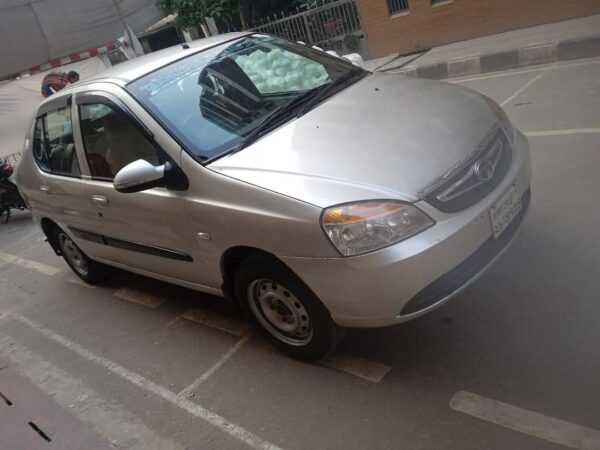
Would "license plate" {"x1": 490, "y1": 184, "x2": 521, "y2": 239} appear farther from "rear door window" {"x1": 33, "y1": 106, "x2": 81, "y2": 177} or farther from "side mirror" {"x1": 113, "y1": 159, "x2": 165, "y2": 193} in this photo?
"rear door window" {"x1": 33, "y1": 106, "x2": 81, "y2": 177}

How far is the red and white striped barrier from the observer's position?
479 inches

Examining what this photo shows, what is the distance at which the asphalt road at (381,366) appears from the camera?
252 centimetres

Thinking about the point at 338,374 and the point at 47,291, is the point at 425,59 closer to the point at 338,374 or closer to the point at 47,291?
the point at 47,291

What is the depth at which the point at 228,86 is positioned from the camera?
362 centimetres

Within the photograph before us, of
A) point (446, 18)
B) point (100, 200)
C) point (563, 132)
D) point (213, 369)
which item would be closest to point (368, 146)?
point (213, 369)

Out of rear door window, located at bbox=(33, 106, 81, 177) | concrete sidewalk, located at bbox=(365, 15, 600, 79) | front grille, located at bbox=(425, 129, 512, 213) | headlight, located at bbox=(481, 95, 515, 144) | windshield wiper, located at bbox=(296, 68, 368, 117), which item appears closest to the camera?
front grille, located at bbox=(425, 129, 512, 213)

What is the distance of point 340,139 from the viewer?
2.98 meters

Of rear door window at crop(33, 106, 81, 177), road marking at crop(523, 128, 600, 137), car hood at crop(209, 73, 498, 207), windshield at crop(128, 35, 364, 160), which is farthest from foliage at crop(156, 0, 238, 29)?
car hood at crop(209, 73, 498, 207)

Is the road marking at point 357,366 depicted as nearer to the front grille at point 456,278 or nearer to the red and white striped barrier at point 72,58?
the front grille at point 456,278

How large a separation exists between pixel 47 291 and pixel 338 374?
3680 millimetres

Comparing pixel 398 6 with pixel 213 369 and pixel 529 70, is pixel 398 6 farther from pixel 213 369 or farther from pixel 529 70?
pixel 213 369

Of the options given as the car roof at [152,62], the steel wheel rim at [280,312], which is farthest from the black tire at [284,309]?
the car roof at [152,62]

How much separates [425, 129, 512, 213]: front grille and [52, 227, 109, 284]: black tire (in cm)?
349

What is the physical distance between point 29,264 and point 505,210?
18.6ft
